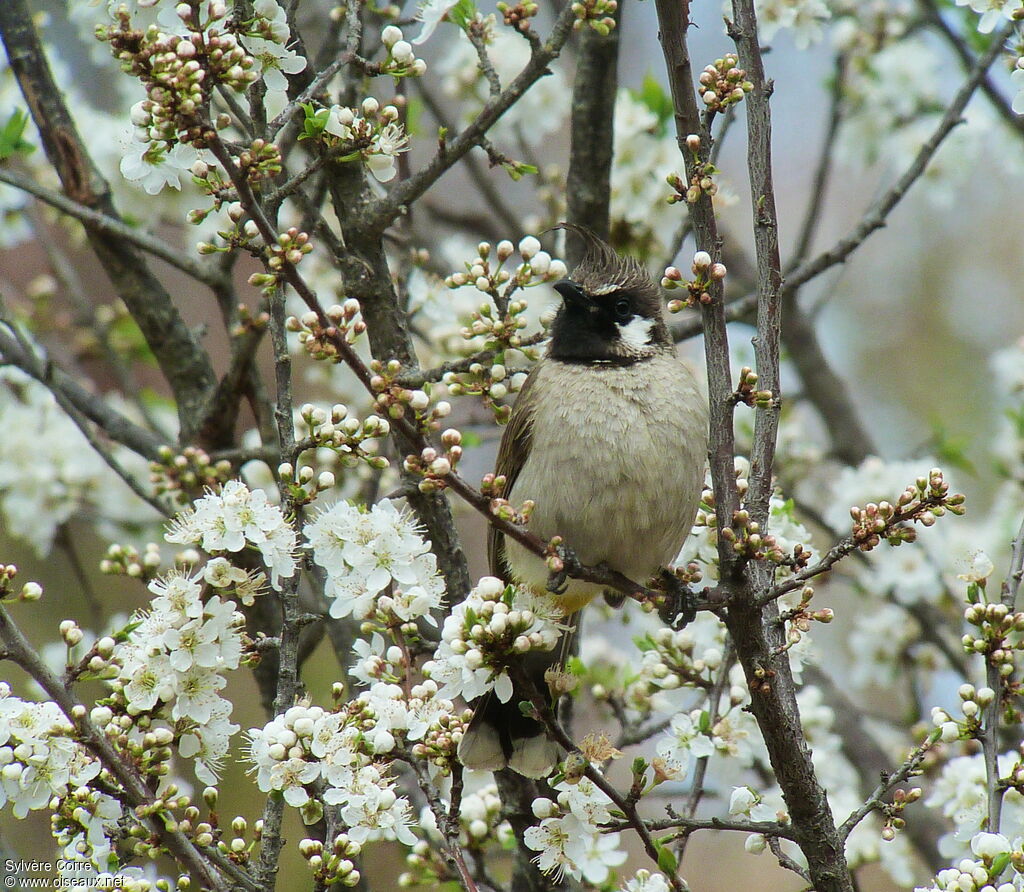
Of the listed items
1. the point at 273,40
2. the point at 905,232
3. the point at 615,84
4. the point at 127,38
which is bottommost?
the point at 127,38

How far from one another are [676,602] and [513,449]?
0.86 meters

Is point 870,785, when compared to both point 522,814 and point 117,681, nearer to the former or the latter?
point 522,814

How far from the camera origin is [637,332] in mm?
3605

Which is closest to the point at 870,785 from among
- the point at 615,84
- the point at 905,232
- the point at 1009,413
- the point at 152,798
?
the point at 1009,413

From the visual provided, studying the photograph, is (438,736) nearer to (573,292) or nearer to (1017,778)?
(1017,778)

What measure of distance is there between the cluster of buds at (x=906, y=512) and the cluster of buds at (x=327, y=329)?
3.43ft

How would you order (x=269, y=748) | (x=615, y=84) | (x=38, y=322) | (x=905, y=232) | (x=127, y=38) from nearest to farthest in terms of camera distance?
(x=127, y=38)
(x=269, y=748)
(x=615, y=84)
(x=38, y=322)
(x=905, y=232)

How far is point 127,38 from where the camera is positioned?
6.77 feet

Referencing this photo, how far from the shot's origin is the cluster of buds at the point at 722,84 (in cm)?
243

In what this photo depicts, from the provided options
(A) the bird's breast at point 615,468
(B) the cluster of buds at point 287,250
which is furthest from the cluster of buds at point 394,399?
(A) the bird's breast at point 615,468

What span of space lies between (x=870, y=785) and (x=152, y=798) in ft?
10.5

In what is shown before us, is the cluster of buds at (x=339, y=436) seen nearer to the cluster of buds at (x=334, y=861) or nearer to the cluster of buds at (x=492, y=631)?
the cluster of buds at (x=492, y=631)

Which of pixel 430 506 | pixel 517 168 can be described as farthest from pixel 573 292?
pixel 430 506

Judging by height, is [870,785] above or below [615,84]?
below
